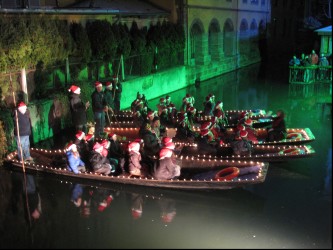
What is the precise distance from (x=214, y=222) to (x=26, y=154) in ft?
16.1

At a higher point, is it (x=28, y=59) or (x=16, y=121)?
(x=28, y=59)

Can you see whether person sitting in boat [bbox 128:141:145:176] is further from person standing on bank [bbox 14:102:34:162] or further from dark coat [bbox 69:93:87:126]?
dark coat [bbox 69:93:87:126]

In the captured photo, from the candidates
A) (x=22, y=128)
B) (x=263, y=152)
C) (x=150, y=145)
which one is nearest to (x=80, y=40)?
(x=22, y=128)

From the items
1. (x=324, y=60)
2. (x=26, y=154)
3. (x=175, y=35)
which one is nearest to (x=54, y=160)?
(x=26, y=154)

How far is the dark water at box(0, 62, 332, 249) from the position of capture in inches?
260

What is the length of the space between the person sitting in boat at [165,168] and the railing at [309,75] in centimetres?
1526

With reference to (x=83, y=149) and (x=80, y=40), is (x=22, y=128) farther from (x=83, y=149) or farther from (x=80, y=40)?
(x=80, y=40)

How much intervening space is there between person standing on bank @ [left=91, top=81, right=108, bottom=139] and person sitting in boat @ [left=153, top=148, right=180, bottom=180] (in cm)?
372

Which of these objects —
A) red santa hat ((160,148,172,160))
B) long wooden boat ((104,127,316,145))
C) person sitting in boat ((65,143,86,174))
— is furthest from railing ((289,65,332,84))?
person sitting in boat ((65,143,86,174))

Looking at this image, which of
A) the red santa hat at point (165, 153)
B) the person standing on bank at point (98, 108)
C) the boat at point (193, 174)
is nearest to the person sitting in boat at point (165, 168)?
the red santa hat at point (165, 153)

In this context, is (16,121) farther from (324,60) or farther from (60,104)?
(324,60)

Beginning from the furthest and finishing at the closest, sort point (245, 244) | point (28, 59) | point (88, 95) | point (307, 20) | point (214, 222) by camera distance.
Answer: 1. point (307, 20)
2. point (88, 95)
3. point (28, 59)
4. point (214, 222)
5. point (245, 244)

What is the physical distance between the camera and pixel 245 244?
6.41 meters

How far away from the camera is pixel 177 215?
7527mm
